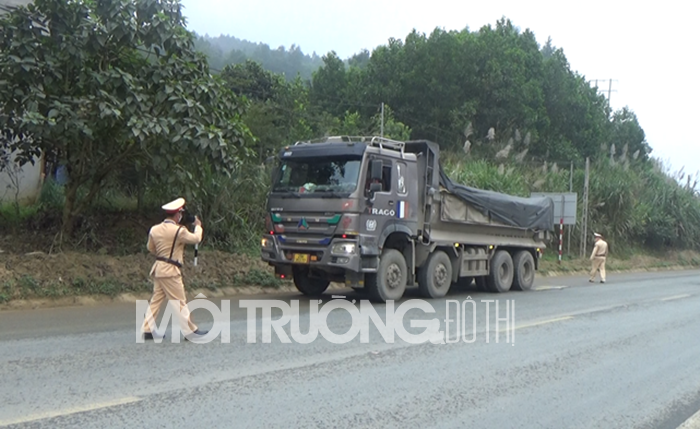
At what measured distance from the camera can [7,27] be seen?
1195cm

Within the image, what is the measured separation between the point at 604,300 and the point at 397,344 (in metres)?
8.43

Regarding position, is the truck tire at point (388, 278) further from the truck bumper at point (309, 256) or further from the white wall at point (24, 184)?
the white wall at point (24, 184)

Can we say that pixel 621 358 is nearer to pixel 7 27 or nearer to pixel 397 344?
pixel 397 344

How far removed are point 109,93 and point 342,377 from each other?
808 cm

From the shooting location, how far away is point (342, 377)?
6.88 metres

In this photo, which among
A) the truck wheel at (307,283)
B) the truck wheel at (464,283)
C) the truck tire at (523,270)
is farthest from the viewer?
the truck wheel at (464,283)

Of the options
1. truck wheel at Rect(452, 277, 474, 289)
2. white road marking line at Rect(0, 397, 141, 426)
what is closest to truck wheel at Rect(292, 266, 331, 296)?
truck wheel at Rect(452, 277, 474, 289)

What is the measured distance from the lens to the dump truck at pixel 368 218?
1196cm

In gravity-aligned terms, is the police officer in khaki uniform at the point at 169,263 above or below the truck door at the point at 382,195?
below

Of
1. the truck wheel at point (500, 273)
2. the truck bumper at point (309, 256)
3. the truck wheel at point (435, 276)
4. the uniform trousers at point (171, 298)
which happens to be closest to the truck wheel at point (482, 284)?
the truck wheel at point (500, 273)

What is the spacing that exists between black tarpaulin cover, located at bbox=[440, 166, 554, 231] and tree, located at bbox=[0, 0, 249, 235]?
191 inches

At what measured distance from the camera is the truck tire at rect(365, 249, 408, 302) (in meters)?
12.5

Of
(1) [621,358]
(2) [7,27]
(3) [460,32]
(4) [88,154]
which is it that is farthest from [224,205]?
(3) [460,32]

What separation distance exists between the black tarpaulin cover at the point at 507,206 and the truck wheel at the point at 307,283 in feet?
11.1
